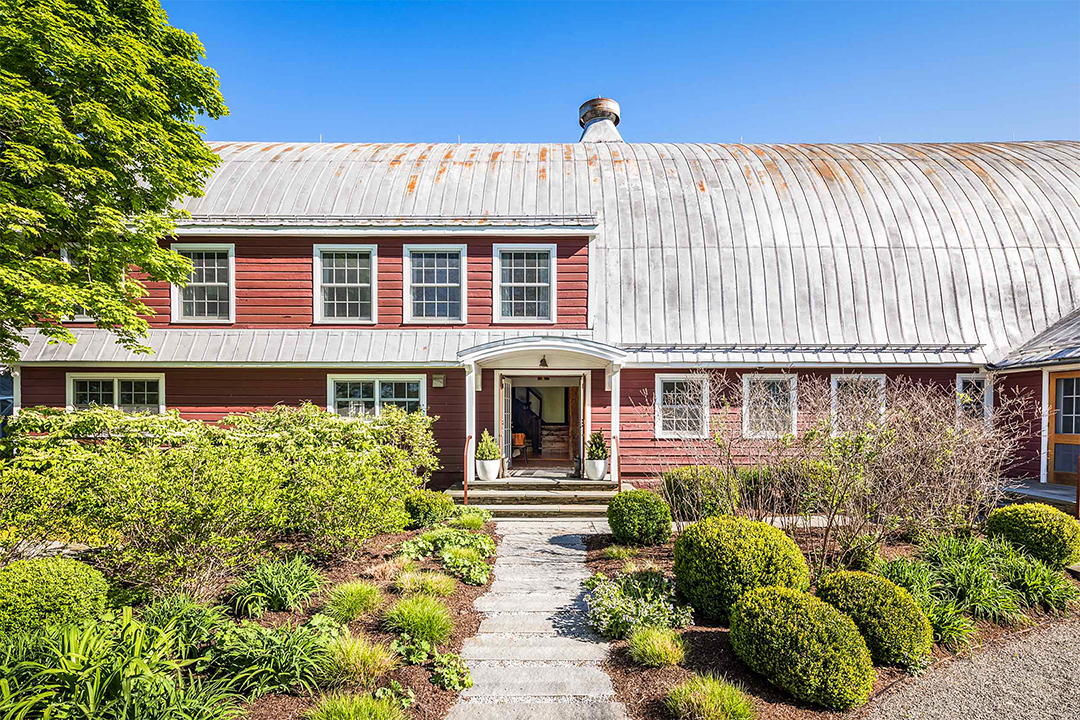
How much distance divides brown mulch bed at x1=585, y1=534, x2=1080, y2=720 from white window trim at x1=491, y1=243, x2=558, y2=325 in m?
8.32

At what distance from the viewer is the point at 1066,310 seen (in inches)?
532

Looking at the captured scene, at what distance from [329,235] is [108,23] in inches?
197

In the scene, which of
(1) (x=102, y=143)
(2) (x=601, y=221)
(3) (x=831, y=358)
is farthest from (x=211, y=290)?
(3) (x=831, y=358)

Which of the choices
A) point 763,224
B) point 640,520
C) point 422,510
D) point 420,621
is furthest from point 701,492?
point 763,224

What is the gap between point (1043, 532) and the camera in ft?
24.5

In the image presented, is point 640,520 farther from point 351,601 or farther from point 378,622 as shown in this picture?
point 351,601

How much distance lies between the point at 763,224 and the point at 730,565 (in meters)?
11.0

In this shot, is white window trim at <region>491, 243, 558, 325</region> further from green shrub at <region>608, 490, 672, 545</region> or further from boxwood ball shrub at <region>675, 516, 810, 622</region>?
boxwood ball shrub at <region>675, 516, 810, 622</region>

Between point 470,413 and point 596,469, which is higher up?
point 470,413

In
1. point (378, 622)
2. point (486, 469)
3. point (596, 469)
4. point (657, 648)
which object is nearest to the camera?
point (657, 648)

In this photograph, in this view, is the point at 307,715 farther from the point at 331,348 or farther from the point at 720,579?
the point at 331,348

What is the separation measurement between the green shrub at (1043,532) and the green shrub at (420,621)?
7414 millimetres

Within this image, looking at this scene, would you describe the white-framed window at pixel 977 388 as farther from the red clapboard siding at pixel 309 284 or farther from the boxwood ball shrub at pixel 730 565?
the boxwood ball shrub at pixel 730 565

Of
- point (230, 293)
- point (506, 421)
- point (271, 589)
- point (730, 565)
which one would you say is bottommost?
point (271, 589)
